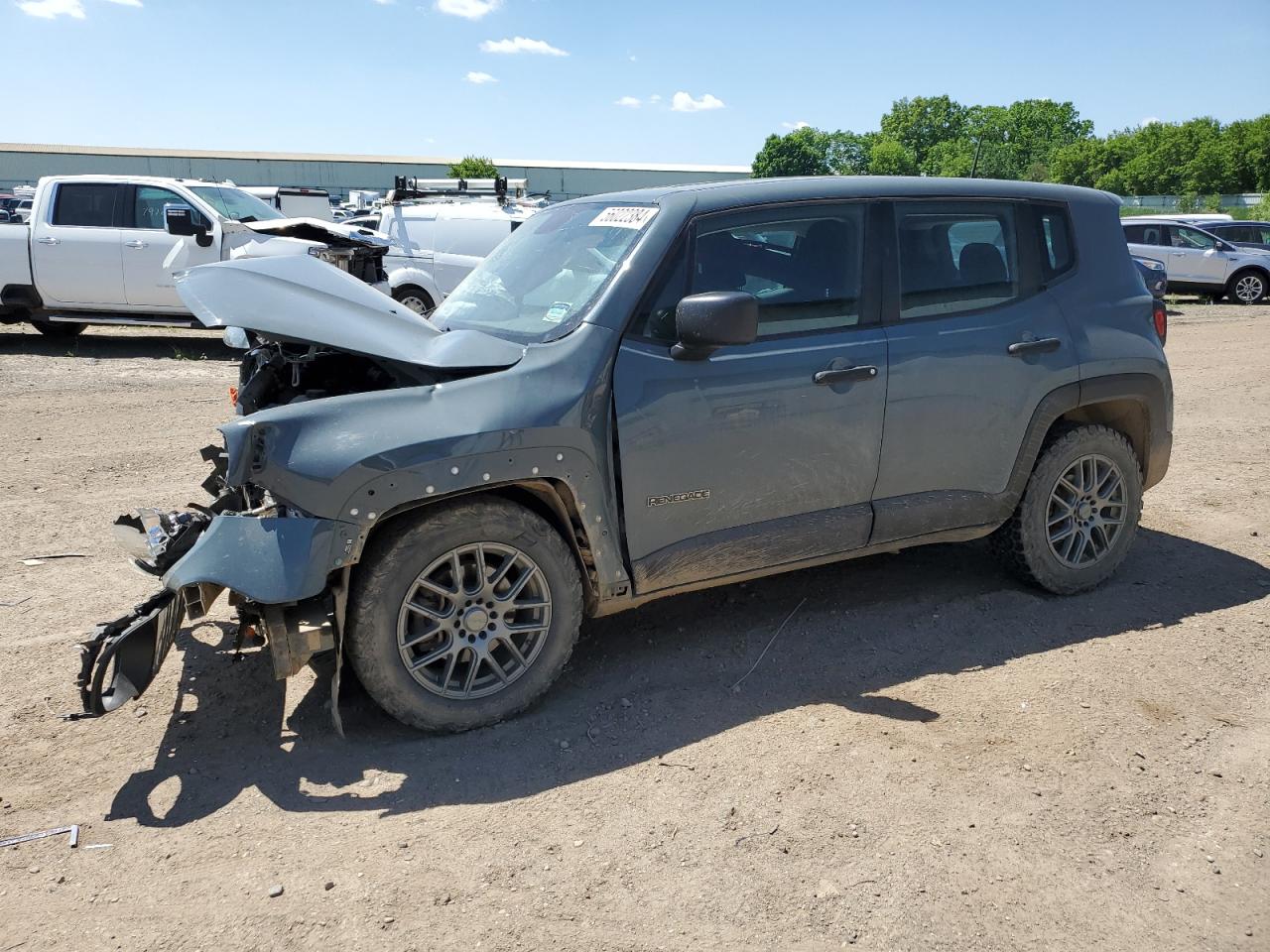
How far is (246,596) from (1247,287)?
22.8 meters

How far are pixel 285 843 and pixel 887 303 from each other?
3.06m

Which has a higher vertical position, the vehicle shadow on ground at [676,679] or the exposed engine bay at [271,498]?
the exposed engine bay at [271,498]

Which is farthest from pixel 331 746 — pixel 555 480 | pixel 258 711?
pixel 555 480

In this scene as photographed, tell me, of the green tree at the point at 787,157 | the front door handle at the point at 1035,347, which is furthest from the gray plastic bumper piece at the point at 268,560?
the green tree at the point at 787,157

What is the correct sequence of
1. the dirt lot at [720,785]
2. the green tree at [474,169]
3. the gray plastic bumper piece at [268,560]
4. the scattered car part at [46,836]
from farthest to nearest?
the green tree at [474,169] < the gray plastic bumper piece at [268,560] < the scattered car part at [46,836] < the dirt lot at [720,785]

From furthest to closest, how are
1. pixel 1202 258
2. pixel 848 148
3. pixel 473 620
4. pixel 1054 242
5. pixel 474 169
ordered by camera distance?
pixel 848 148 → pixel 474 169 → pixel 1202 258 → pixel 1054 242 → pixel 473 620

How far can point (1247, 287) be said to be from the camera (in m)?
20.7

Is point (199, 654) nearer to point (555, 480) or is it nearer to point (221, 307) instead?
point (221, 307)

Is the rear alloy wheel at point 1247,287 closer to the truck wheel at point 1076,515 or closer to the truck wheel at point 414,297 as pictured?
the truck wheel at point 414,297

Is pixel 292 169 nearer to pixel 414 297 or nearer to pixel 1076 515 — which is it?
pixel 414 297

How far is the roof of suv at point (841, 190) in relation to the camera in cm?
404

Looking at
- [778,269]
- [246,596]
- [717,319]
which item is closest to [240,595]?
[246,596]

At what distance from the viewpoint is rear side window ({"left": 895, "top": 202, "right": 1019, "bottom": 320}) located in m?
4.28

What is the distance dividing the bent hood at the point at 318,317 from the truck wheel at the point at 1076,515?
258 cm
